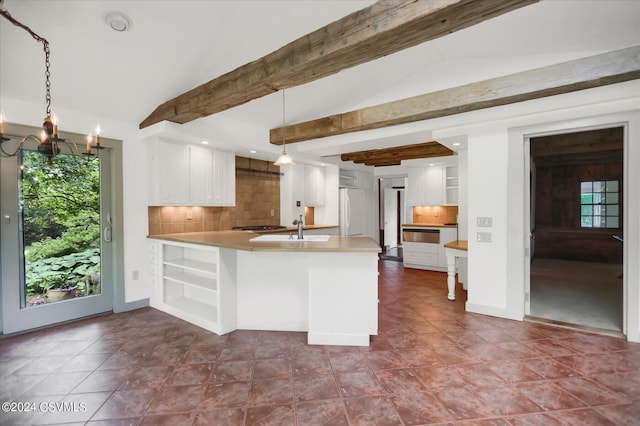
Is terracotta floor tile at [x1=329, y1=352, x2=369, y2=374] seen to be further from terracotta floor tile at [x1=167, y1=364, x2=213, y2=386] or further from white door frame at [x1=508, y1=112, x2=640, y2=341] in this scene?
white door frame at [x1=508, y1=112, x2=640, y2=341]

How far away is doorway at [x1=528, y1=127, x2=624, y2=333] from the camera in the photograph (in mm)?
5240

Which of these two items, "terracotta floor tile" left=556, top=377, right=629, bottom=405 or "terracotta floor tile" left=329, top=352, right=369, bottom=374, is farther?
"terracotta floor tile" left=329, top=352, right=369, bottom=374

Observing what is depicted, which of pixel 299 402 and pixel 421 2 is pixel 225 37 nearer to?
pixel 421 2

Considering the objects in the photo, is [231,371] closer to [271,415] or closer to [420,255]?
[271,415]

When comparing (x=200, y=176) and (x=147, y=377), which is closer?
(x=147, y=377)

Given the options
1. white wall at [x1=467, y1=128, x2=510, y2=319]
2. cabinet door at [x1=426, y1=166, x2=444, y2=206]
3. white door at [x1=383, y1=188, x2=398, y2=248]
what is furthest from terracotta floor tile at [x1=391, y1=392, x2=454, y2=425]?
white door at [x1=383, y1=188, x2=398, y2=248]

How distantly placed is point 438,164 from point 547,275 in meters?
2.97

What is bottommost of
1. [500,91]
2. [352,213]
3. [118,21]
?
[352,213]

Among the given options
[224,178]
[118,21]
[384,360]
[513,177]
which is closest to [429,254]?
[513,177]

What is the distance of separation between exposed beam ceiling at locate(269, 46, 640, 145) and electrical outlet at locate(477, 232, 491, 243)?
1464 mm

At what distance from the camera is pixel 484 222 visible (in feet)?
11.8

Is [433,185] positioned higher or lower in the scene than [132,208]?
higher

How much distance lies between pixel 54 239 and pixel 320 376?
10.8 feet

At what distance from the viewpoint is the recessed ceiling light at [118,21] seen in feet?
7.65
